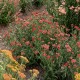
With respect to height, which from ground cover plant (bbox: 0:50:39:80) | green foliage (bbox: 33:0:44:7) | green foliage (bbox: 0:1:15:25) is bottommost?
green foliage (bbox: 33:0:44:7)

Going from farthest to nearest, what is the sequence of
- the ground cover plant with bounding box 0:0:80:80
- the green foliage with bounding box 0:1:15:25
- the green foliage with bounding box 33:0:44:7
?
the green foliage with bounding box 33:0:44:7 < the green foliage with bounding box 0:1:15:25 < the ground cover plant with bounding box 0:0:80:80

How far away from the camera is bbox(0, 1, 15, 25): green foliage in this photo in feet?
22.9

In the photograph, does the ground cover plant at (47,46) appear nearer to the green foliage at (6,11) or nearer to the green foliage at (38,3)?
the green foliage at (6,11)

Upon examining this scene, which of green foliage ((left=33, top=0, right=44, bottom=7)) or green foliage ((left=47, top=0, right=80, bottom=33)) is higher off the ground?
green foliage ((left=47, top=0, right=80, bottom=33))

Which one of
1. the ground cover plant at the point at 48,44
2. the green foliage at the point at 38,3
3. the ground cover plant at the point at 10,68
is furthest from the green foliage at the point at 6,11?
the ground cover plant at the point at 10,68

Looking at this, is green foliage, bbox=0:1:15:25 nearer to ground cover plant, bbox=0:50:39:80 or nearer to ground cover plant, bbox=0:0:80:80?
ground cover plant, bbox=0:0:80:80

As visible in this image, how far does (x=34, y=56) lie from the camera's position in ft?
17.6

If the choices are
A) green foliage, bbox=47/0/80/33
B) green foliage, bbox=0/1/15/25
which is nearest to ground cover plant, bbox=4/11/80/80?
green foliage, bbox=47/0/80/33

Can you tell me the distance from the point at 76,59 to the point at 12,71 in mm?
1307

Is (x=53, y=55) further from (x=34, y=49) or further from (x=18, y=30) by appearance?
(x=18, y=30)

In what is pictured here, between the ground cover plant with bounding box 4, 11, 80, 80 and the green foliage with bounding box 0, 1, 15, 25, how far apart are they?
4.00 ft

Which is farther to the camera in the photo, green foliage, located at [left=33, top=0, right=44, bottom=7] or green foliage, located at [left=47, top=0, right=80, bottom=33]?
green foliage, located at [left=33, top=0, right=44, bottom=7]

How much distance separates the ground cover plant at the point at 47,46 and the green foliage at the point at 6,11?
1.22 meters

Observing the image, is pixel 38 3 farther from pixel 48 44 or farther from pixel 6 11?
pixel 48 44
